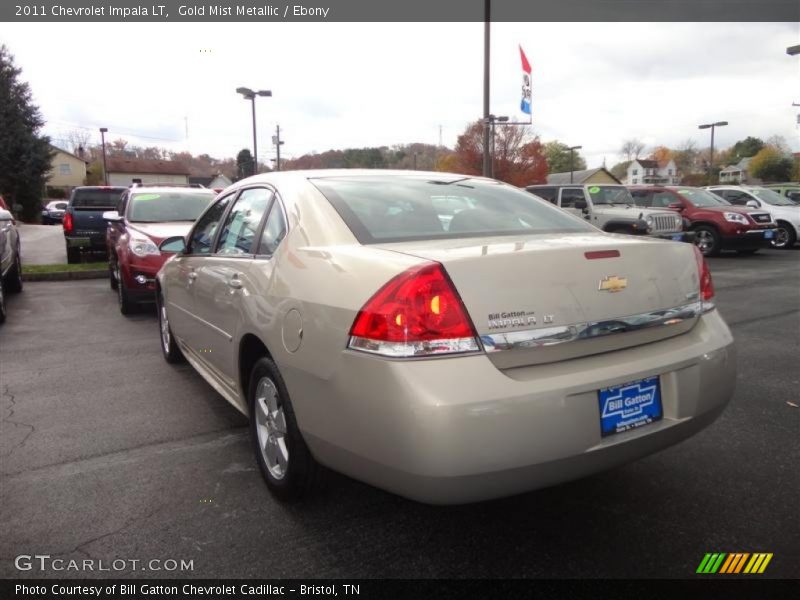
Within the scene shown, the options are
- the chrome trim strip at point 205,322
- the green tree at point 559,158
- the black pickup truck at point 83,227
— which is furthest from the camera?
the green tree at point 559,158

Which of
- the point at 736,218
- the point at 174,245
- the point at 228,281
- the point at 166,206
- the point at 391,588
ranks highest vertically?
the point at 166,206

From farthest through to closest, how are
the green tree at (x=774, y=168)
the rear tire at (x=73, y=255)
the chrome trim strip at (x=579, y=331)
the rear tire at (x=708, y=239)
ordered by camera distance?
the green tree at (x=774, y=168) < the rear tire at (x=708, y=239) < the rear tire at (x=73, y=255) < the chrome trim strip at (x=579, y=331)

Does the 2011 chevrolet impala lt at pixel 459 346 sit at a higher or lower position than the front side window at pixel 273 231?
lower

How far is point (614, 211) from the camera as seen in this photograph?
1309cm

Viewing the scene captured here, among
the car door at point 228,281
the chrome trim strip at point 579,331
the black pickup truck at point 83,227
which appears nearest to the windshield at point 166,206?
the black pickup truck at point 83,227

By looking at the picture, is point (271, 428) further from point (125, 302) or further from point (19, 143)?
point (19, 143)

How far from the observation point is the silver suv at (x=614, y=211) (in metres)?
12.6

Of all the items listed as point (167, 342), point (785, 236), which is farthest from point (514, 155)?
point (167, 342)

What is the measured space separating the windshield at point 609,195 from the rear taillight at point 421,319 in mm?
12804

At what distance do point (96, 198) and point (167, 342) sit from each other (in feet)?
32.6

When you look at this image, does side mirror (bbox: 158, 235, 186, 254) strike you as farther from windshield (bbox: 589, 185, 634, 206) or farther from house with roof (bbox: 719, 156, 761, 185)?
house with roof (bbox: 719, 156, 761, 185)

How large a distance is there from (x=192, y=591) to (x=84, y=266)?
11333 millimetres

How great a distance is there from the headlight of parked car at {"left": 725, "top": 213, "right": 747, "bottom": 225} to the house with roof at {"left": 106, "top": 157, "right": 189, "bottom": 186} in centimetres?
7696

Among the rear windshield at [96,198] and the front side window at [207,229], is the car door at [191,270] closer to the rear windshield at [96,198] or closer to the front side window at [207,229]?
the front side window at [207,229]
